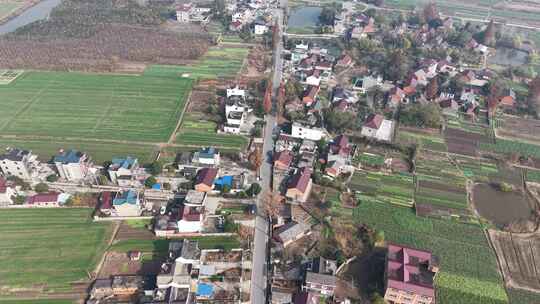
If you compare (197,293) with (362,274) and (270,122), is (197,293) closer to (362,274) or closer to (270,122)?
(362,274)

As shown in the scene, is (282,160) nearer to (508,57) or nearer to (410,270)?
(410,270)

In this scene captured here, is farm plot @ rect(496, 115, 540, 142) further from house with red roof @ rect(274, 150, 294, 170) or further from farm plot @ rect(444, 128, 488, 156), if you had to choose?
house with red roof @ rect(274, 150, 294, 170)

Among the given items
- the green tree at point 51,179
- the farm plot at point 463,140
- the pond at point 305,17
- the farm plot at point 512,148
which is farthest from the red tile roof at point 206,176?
the pond at point 305,17

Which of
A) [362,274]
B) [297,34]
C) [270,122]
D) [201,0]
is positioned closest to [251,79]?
[270,122]

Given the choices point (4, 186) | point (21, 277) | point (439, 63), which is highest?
point (439, 63)

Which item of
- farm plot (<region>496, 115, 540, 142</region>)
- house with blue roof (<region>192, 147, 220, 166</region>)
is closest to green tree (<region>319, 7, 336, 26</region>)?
farm plot (<region>496, 115, 540, 142</region>)

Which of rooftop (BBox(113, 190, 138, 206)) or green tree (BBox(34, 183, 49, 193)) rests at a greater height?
rooftop (BBox(113, 190, 138, 206))
